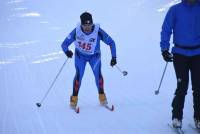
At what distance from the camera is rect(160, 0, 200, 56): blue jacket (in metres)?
5.20

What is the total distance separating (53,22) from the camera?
15.5 metres

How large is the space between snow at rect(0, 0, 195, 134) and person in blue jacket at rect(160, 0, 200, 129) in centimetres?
58

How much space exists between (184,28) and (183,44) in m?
0.20

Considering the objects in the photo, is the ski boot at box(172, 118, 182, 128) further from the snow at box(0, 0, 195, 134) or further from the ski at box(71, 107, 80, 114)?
the ski at box(71, 107, 80, 114)

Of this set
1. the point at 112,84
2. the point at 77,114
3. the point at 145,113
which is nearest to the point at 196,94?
the point at 145,113

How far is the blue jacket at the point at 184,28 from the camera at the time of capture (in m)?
5.20

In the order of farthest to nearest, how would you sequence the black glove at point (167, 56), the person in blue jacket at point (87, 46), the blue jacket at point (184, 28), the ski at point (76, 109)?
the ski at point (76, 109) → the person in blue jacket at point (87, 46) → the black glove at point (167, 56) → the blue jacket at point (184, 28)

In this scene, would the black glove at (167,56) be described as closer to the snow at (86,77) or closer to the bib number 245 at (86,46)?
the snow at (86,77)

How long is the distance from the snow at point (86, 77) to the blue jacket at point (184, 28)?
44.2 inches

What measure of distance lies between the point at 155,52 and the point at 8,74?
363 centimetres

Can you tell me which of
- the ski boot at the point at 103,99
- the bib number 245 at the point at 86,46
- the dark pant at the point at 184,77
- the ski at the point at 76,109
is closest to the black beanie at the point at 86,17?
the bib number 245 at the point at 86,46

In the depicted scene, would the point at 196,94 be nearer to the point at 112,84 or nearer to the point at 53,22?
the point at 112,84

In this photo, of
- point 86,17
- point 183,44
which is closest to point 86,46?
point 86,17

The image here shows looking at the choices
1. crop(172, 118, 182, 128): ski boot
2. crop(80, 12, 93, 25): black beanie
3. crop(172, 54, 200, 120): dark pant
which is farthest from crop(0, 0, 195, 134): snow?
crop(80, 12, 93, 25): black beanie
